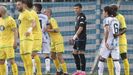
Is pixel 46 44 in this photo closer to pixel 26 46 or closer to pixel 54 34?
pixel 54 34

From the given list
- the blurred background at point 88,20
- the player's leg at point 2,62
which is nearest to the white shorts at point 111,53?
the player's leg at point 2,62

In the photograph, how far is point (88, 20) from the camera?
58.2ft

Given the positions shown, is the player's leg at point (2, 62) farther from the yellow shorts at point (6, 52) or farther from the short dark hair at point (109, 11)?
the short dark hair at point (109, 11)

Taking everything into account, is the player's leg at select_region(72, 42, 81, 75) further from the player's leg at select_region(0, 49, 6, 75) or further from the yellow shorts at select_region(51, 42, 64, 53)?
the player's leg at select_region(0, 49, 6, 75)

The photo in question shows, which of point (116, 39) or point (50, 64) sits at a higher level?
point (116, 39)

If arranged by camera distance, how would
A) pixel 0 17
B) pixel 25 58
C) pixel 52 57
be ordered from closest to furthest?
pixel 25 58 < pixel 0 17 < pixel 52 57

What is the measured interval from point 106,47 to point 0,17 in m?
2.76

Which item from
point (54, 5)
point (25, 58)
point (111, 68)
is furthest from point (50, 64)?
point (25, 58)

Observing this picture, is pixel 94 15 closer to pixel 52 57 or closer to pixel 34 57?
pixel 52 57

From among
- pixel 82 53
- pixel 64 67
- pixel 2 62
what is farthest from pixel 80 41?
pixel 2 62

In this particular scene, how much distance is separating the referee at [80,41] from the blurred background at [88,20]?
4.66 ft

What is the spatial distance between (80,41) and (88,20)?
1.78 meters

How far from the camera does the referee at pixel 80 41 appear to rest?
15969 millimetres

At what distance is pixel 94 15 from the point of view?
17.7m
